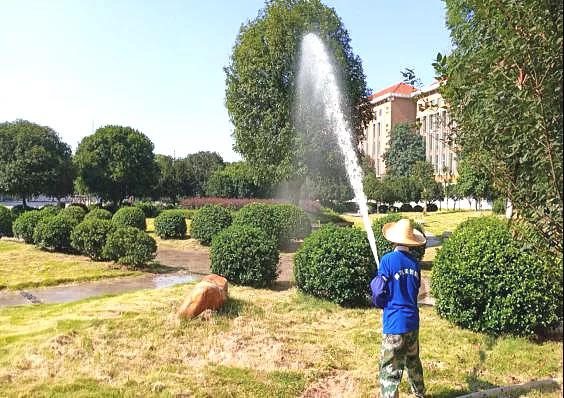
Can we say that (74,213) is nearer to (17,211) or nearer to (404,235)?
(17,211)

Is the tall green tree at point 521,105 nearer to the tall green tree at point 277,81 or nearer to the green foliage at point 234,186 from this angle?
the tall green tree at point 277,81

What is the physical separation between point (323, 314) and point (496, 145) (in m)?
5.16

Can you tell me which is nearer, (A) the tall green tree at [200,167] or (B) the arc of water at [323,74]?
(B) the arc of water at [323,74]

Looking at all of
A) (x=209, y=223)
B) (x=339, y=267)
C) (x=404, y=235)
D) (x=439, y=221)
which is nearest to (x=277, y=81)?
(x=209, y=223)

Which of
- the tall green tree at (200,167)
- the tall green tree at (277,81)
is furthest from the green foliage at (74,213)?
the tall green tree at (200,167)

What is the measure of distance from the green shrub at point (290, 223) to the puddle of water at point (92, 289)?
5165 millimetres

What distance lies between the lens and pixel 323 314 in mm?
7758

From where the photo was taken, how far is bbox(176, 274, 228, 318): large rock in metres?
6.92

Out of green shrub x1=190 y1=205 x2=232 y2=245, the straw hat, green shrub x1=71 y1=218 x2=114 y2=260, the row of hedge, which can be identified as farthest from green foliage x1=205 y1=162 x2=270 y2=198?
the straw hat

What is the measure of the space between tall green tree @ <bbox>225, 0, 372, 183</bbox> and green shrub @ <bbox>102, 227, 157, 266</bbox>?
10.3m

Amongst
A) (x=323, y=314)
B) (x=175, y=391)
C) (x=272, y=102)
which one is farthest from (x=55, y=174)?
(x=175, y=391)

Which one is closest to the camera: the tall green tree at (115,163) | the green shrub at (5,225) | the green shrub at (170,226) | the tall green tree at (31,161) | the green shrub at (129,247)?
the green shrub at (129,247)

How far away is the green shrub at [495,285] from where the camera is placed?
605 centimetres

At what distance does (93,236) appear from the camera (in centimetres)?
1339
